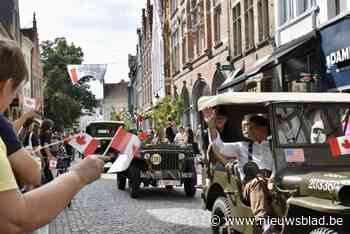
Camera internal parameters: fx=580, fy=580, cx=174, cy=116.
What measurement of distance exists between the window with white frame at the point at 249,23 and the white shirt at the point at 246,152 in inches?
666

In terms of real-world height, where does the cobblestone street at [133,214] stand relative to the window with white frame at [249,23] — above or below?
below

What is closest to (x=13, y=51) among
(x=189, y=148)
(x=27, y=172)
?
(x=27, y=172)

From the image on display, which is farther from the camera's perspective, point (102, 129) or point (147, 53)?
point (147, 53)

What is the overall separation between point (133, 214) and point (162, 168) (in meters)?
2.59

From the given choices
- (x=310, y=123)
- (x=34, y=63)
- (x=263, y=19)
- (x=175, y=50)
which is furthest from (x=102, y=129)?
(x=34, y=63)

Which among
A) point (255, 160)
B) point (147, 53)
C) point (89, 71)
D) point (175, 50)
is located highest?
point (147, 53)

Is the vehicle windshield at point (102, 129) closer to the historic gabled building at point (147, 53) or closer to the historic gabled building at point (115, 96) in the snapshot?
the historic gabled building at point (147, 53)

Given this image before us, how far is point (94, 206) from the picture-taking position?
11.3 metres

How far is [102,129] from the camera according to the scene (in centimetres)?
2662

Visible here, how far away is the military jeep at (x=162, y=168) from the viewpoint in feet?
40.3

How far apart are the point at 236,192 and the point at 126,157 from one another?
7.52 ft

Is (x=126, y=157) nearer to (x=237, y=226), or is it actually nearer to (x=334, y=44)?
(x=237, y=226)

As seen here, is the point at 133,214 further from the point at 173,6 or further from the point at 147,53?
the point at 147,53

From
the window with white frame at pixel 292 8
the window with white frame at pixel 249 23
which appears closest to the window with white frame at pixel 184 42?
the window with white frame at pixel 249 23
